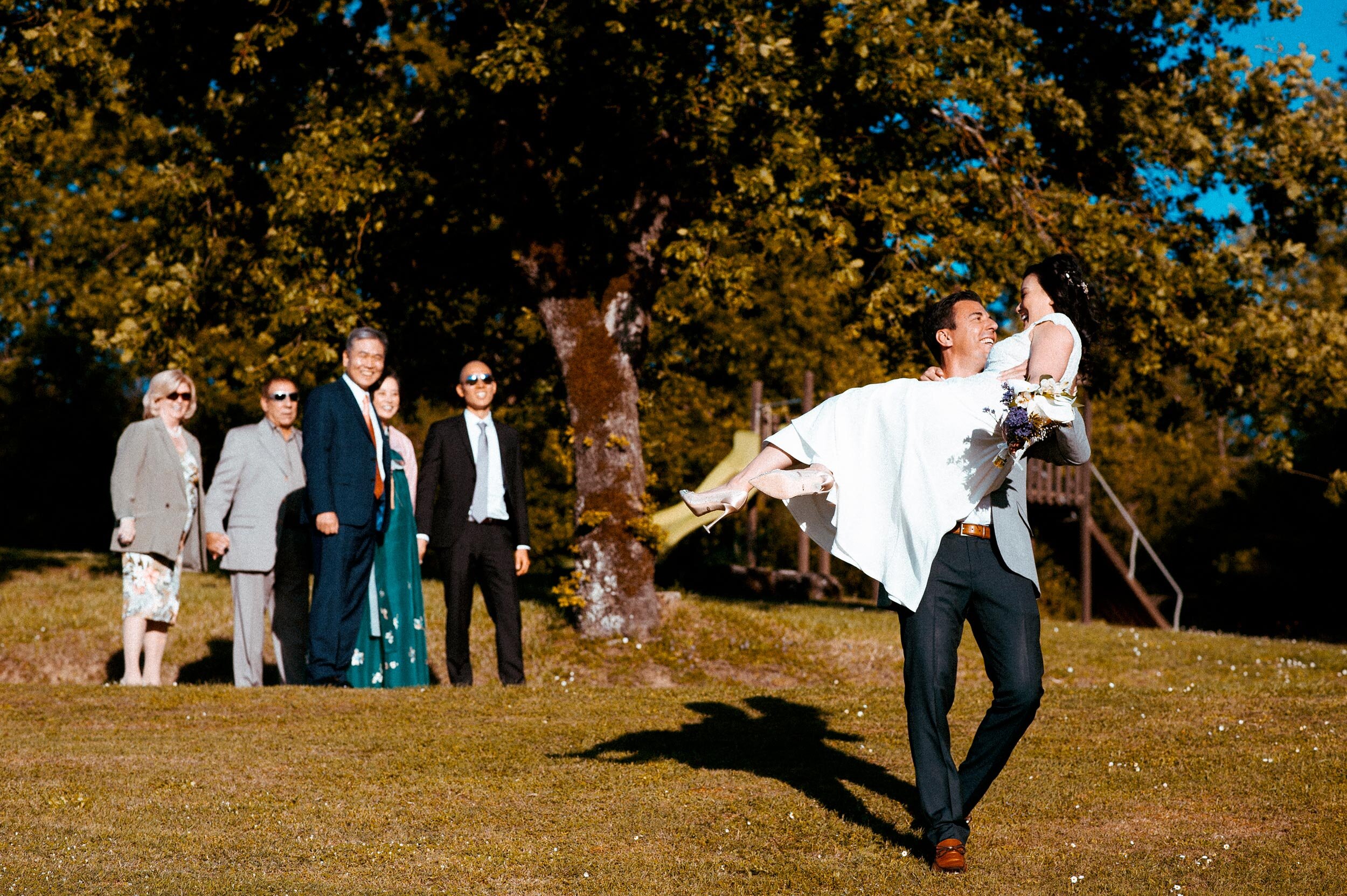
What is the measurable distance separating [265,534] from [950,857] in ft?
21.3

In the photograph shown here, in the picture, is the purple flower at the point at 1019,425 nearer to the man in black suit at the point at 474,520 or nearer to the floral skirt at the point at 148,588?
the man in black suit at the point at 474,520

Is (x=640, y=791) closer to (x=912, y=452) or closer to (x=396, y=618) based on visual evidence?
(x=912, y=452)

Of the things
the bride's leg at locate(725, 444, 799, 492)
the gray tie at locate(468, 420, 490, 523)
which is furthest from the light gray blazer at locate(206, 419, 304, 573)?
the bride's leg at locate(725, 444, 799, 492)

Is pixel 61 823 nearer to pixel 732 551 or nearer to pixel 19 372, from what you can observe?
pixel 732 551

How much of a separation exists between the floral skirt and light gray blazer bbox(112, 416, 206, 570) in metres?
0.08

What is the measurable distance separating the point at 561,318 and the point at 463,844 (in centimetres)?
849

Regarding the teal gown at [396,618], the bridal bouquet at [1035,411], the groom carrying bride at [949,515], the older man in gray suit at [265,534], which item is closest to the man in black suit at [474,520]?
the teal gown at [396,618]

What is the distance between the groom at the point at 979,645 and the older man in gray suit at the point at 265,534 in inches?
233

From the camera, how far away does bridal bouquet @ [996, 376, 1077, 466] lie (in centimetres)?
443

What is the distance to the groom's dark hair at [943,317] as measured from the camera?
5383mm

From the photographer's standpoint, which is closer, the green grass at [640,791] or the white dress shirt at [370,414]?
the green grass at [640,791]

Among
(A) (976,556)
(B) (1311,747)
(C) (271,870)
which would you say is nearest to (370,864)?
(C) (271,870)

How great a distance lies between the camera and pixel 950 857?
477 cm

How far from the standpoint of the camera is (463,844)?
16.9ft
